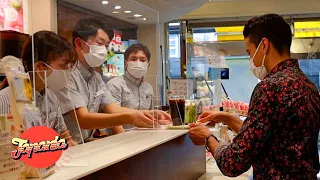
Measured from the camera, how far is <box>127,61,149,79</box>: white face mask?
3439mm

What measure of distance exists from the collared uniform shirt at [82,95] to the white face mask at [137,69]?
13.1 inches

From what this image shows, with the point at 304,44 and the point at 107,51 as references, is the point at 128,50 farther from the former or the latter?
the point at 304,44

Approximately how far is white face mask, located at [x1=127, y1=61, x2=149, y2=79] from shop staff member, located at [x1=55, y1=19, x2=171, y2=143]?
38 cm

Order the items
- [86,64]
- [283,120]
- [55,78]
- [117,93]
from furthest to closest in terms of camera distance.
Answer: [117,93]
[86,64]
[55,78]
[283,120]

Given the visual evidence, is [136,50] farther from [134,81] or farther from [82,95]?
[82,95]

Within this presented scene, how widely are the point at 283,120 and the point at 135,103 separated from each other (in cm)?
183

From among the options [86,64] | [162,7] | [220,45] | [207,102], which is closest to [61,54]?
[86,64]

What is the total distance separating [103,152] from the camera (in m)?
1.96

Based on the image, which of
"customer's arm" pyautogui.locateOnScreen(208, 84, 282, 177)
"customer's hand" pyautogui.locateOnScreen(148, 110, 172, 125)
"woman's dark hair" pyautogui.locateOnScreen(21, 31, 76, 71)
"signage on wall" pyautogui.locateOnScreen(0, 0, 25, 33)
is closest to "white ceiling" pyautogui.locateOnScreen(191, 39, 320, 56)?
"signage on wall" pyautogui.locateOnScreen(0, 0, 25, 33)

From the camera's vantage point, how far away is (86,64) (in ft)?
9.38

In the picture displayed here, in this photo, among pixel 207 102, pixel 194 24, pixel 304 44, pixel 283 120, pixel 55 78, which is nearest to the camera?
pixel 283 120

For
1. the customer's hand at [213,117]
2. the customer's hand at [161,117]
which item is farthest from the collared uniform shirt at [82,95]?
the customer's hand at [213,117]

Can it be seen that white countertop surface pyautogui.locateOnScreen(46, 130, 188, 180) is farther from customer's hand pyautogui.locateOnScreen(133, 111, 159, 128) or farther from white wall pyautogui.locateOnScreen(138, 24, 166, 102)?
white wall pyautogui.locateOnScreen(138, 24, 166, 102)

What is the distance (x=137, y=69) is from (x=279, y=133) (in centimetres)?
181
